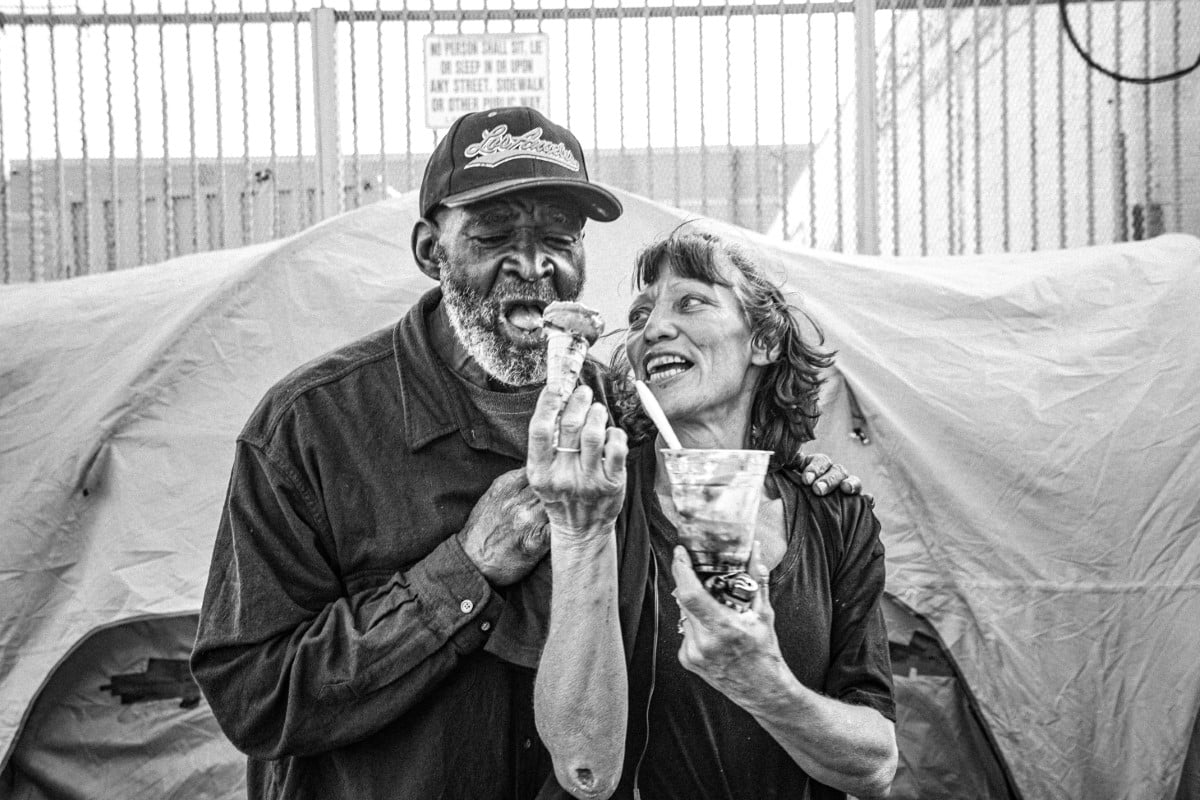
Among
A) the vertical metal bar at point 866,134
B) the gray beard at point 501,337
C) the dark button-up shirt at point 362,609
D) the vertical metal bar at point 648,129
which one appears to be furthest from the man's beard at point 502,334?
the vertical metal bar at point 648,129

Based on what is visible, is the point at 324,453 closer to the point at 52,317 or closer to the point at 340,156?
the point at 52,317

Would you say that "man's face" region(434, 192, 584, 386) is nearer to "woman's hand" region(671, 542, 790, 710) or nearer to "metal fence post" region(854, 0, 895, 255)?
"woman's hand" region(671, 542, 790, 710)

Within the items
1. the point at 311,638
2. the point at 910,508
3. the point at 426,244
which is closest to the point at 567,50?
the point at 910,508

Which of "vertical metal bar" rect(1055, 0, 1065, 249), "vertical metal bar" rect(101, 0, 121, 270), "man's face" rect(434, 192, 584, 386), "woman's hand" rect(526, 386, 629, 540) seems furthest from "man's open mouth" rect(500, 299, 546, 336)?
"vertical metal bar" rect(101, 0, 121, 270)

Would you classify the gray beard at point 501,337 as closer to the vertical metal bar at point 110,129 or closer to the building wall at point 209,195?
the building wall at point 209,195

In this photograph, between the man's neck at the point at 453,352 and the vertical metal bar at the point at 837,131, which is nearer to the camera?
the man's neck at the point at 453,352

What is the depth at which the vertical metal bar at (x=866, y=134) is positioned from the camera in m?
5.88

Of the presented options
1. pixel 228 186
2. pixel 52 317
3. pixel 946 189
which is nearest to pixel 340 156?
pixel 228 186

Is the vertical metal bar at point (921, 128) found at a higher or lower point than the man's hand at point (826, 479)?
higher

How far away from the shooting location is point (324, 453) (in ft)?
7.00

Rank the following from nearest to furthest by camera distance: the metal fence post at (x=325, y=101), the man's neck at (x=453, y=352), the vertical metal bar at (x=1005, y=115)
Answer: the man's neck at (x=453, y=352) → the vertical metal bar at (x=1005, y=115) → the metal fence post at (x=325, y=101)

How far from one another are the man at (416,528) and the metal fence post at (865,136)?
3.81 meters

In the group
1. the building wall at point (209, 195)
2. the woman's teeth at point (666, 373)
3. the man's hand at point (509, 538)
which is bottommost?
the man's hand at point (509, 538)

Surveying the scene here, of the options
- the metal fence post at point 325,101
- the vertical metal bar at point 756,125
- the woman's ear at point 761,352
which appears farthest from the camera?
the vertical metal bar at point 756,125
